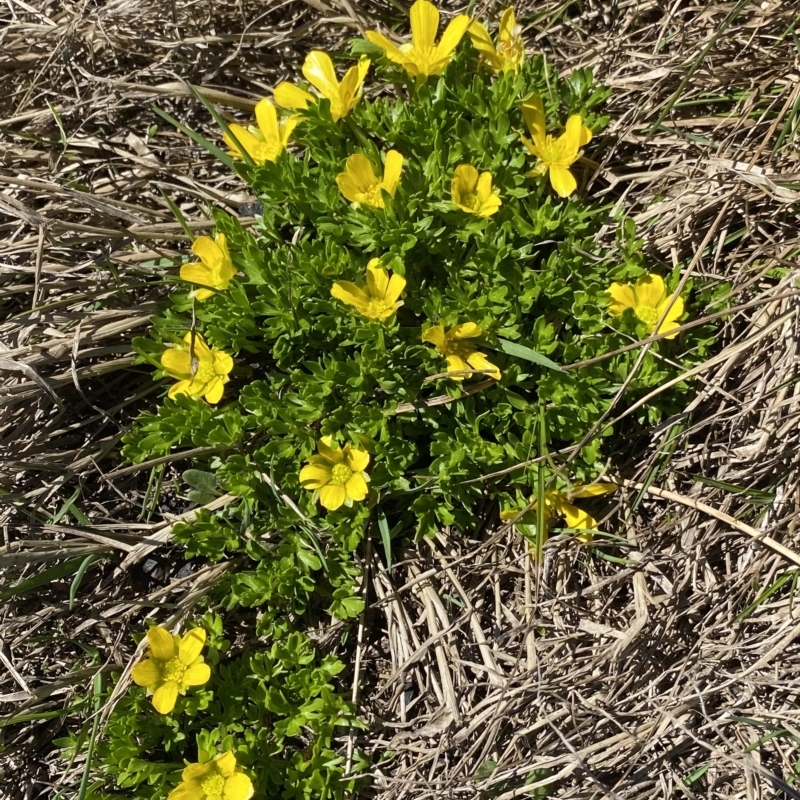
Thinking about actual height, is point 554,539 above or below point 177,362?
below

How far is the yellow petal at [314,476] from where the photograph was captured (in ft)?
8.73

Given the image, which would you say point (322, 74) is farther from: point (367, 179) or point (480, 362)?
point (480, 362)

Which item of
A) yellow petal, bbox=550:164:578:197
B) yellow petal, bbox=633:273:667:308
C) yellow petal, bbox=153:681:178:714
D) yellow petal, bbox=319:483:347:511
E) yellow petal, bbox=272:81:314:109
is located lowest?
yellow petal, bbox=153:681:178:714

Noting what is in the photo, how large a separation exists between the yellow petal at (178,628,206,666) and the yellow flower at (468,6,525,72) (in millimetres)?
2362

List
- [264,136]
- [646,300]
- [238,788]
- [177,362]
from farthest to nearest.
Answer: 1. [264,136]
2. [177,362]
3. [646,300]
4. [238,788]

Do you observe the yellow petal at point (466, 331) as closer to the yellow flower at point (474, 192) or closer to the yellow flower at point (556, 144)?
the yellow flower at point (474, 192)

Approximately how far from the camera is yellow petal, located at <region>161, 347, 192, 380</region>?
2773 millimetres

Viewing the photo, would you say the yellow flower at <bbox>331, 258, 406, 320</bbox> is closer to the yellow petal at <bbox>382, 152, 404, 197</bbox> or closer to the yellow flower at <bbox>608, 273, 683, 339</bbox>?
the yellow petal at <bbox>382, 152, 404, 197</bbox>

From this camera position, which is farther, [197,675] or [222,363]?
[222,363]

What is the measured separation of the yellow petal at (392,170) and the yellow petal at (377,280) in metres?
0.28

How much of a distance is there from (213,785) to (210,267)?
1.83 meters

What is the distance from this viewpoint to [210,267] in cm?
282

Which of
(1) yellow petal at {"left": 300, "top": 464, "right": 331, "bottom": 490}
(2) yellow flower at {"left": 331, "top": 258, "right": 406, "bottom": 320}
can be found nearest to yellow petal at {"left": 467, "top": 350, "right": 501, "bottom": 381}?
(2) yellow flower at {"left": 331, "top": 258, "right": 406, "bottom": 320}

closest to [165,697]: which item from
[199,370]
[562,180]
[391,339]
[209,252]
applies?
[199,370]
